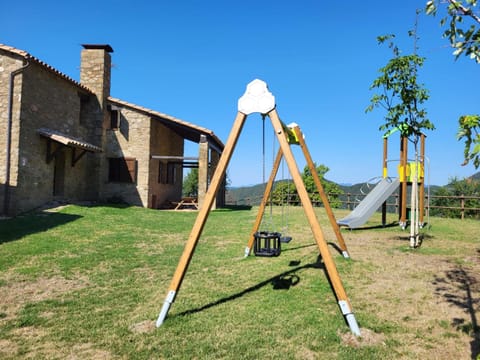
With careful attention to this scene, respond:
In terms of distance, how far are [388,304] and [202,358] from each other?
225 cm

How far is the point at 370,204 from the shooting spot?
9555 mm

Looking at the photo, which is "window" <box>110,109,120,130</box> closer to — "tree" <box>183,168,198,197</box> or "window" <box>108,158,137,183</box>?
"window" <box>108,158,137,183</box>

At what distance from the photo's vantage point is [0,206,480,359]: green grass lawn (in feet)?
9.04

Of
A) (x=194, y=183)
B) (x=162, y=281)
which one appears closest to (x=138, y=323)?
(x=162, y=281)

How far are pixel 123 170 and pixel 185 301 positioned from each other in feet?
41.6

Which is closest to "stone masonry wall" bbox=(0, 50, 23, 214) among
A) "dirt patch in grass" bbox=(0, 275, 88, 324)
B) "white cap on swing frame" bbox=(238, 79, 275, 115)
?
"dirt patch in grass" bbox=(0, 275, 88, 324)

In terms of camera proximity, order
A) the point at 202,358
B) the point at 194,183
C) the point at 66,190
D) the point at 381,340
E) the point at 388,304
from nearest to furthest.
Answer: the point at 202,358 → the point at 381,340 → the point at 388,304 → the point at 66,190 → the point at 194,183

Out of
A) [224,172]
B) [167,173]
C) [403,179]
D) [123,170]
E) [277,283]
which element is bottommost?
[277,283]

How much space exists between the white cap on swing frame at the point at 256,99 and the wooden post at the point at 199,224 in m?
0.10

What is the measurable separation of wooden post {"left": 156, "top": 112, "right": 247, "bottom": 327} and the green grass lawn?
0.24 m

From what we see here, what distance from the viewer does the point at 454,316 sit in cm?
335

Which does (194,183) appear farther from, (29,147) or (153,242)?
(153,242)

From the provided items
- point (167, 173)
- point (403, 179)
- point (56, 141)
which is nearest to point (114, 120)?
point (56, 141)

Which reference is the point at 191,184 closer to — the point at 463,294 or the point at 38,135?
the point at 38,135
